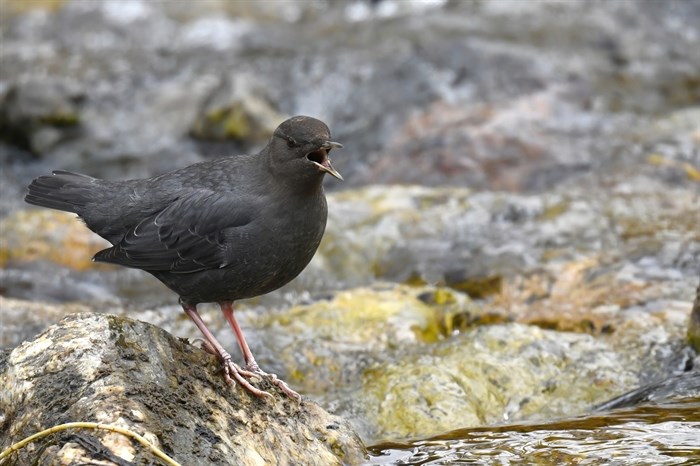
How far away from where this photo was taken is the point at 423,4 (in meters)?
14.5

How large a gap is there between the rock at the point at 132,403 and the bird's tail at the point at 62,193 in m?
1.22

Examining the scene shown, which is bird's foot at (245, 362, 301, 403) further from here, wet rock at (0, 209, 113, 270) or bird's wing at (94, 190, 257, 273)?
wet rock at (0, 209, 113, 270)

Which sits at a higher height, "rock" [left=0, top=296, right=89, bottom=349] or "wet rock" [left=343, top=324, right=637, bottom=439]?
"rock" [left=0, top=296, right=89, bottom=349]

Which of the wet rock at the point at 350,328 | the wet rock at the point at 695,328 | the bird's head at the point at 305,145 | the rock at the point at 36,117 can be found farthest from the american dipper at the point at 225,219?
the rock at the point at 36,117

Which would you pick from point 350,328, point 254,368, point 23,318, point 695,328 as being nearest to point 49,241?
point 23,318

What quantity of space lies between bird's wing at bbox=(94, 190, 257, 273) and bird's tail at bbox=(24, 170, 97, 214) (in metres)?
0.28

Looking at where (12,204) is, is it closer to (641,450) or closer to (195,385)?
(195,385)

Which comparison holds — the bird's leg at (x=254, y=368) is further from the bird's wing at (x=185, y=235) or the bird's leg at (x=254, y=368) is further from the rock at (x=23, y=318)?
the rock at (x=23, y=318)

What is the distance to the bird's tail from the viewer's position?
466 centimetres

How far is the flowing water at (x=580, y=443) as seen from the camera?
3.72 m

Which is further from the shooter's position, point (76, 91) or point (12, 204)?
point (76, 91)

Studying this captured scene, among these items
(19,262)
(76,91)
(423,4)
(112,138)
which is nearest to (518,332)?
(19,262)

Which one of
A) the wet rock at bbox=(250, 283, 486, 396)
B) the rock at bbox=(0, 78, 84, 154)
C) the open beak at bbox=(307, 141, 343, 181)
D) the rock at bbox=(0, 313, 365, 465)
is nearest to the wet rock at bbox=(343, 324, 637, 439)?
the wet rock at bbox=(250, 283, 486, 396)

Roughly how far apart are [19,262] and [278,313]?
2491mm
